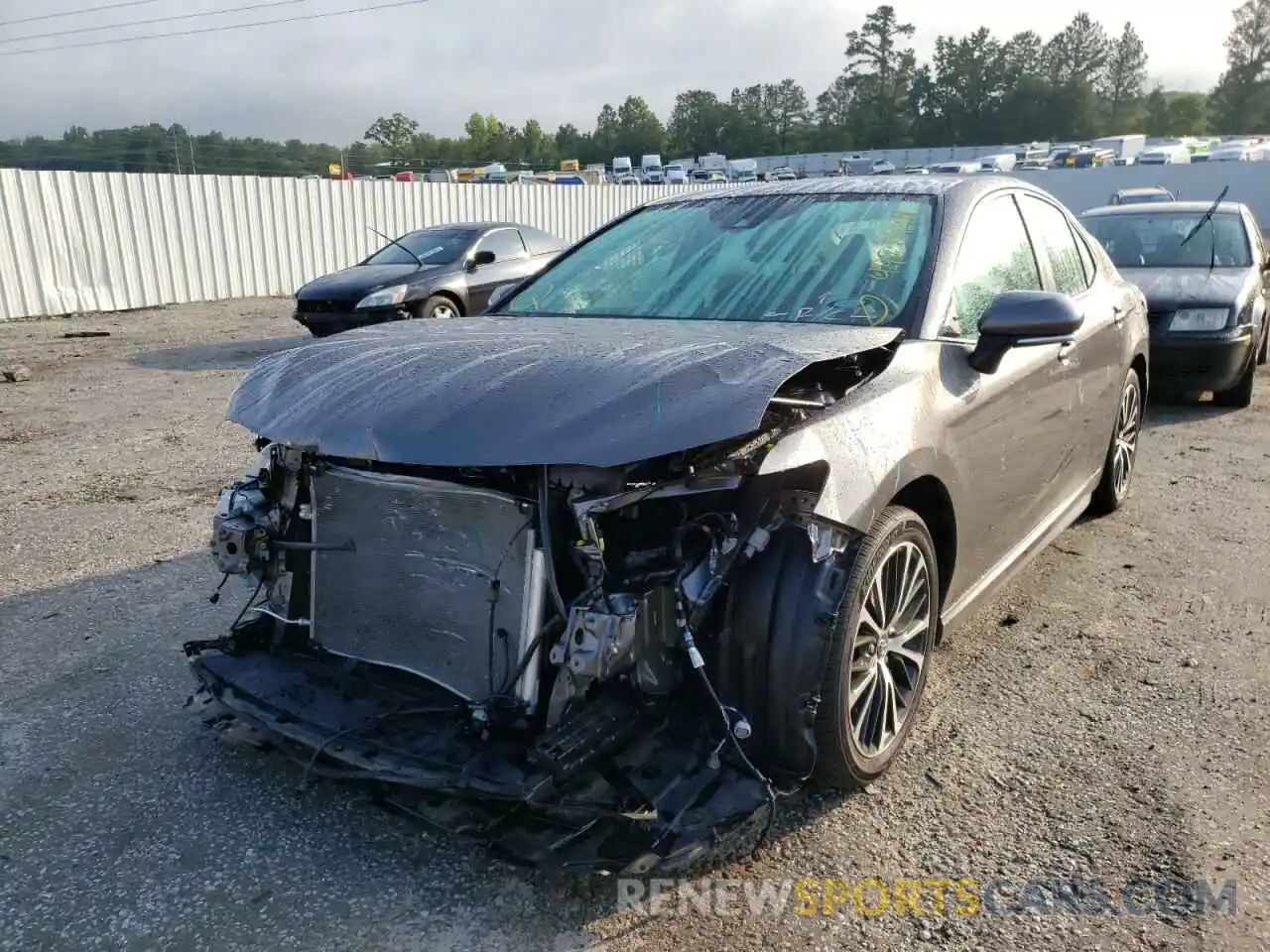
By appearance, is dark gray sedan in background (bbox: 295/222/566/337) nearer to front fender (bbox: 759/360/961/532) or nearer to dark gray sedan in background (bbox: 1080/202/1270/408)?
dark gray sedan in background (bbox: 1080/202/1270/408)

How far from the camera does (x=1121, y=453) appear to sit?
5.15m

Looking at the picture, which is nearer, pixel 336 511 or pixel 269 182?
pixel 336 511

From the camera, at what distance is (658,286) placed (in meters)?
3.53

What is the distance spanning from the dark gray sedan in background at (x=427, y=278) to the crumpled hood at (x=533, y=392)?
7708 mm

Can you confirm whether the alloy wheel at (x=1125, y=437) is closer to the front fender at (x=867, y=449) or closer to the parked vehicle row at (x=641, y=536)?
the parked vehicle row at (x=641, y=536)

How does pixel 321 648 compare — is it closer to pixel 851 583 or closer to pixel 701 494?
pixel 701 494

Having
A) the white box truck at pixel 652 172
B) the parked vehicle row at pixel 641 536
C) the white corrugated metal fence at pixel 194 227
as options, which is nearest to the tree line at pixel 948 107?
the white box truck at pixel 652 172

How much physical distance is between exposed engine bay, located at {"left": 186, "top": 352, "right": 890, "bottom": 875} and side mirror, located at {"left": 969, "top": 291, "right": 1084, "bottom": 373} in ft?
1.85

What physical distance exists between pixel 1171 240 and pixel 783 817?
8126mm

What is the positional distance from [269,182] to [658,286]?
17.0 m

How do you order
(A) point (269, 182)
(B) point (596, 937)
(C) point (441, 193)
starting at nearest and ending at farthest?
1. (B) point (596, 937)
2. (A) point (269, 182)
3. (C) point (441, 193)

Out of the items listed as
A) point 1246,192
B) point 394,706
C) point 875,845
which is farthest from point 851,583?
point 1246,192

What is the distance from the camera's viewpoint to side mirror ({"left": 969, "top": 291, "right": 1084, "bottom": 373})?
2863 millimetres

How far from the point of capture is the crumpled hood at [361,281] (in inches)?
425
